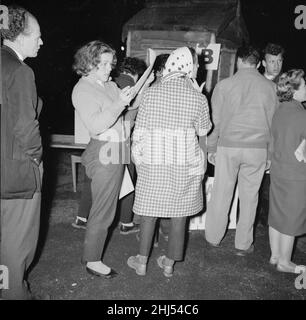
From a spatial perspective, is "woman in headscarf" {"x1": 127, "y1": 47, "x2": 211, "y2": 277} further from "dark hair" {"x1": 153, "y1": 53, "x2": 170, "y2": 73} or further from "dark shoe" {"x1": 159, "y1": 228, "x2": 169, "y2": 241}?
"dark shoe" {"x1": 159, "y1": 228, "x2": 169, "y2": 241}

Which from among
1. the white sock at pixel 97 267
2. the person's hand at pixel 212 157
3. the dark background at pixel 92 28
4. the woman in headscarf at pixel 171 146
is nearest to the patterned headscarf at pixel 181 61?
the woman in headscarf at pixel 171 146

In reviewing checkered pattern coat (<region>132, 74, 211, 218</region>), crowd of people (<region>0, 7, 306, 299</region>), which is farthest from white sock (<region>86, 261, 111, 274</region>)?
checkered pattern coat (<region>132, 74, 211, 218</region>)

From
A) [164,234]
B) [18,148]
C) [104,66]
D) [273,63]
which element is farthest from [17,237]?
[273,63]

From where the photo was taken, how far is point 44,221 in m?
4.37

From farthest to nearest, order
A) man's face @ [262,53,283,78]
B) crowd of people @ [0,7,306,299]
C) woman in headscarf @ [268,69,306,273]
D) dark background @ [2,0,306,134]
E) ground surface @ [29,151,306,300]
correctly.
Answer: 1. dark background @ [2,0,306,134]
2. man's face @ [262,53,283,78]
3. woman in headscarf @ [268,69,306,273]
4. ground surface @ [29,151,306,300]
5. crowd of people @ [0,7,306,299]

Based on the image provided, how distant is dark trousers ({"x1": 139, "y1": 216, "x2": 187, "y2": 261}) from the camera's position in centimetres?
299

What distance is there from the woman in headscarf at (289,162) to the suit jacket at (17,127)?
2181 mm

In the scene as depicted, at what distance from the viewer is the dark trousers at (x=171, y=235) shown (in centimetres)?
299

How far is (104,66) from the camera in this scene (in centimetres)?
273

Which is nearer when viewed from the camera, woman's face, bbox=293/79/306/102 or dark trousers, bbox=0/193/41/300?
dark trousers, bbox=0/193/41/300

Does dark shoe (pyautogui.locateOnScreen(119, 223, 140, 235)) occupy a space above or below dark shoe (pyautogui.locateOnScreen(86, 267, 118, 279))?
below

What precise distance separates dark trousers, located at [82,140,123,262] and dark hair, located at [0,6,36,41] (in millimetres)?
1015

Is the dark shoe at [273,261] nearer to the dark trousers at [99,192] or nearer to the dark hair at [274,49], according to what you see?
the dark trousers at [99,192]
